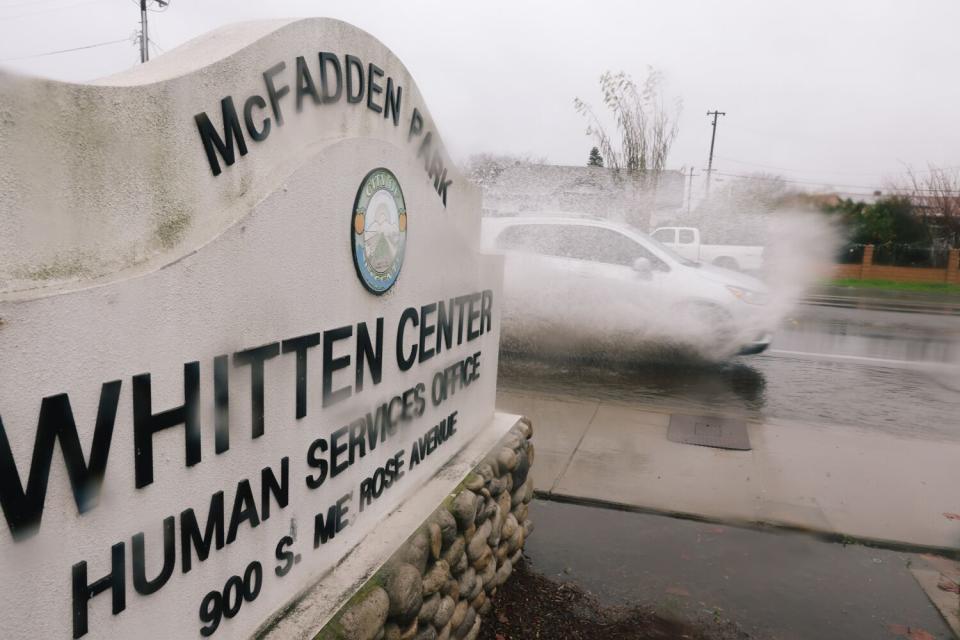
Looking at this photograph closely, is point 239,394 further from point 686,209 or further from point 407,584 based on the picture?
point 686,209

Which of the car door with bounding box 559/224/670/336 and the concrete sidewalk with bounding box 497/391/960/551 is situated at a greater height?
the car door with bounding box 559/224/670/336

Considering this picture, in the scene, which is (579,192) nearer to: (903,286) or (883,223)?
(903,286)

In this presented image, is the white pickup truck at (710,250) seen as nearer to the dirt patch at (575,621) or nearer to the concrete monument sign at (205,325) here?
the dirt patch at (575,621)

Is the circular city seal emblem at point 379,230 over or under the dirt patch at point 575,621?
over

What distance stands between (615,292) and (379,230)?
6.49 meters

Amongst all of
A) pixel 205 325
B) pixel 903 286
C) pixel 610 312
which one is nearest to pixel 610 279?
pixel 610 312

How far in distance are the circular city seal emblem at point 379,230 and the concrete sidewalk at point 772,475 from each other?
2.74 meters

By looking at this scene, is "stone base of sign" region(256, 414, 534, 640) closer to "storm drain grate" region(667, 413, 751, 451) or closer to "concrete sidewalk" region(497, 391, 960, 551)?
"concrete sidewalk" region(497, 391, 960, 551)

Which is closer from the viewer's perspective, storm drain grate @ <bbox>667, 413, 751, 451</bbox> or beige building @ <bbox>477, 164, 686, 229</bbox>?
storm drain grate @ <bbox>667, 413, 751, 451</bbox>

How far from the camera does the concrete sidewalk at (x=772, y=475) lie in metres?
4.66

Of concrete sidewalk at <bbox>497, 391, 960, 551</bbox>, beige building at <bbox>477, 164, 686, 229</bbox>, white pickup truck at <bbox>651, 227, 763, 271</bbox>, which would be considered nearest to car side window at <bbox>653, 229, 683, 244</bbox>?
white pickup truck at <bbox>651, 227, 763, 271</bbox>

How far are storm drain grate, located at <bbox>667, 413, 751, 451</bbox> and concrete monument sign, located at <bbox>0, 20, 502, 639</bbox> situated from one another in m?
3.74

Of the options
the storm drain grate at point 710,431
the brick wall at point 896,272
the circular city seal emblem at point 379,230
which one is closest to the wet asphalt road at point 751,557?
the storm drain grate at point 710,431

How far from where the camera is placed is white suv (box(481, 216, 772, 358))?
8.70 m
